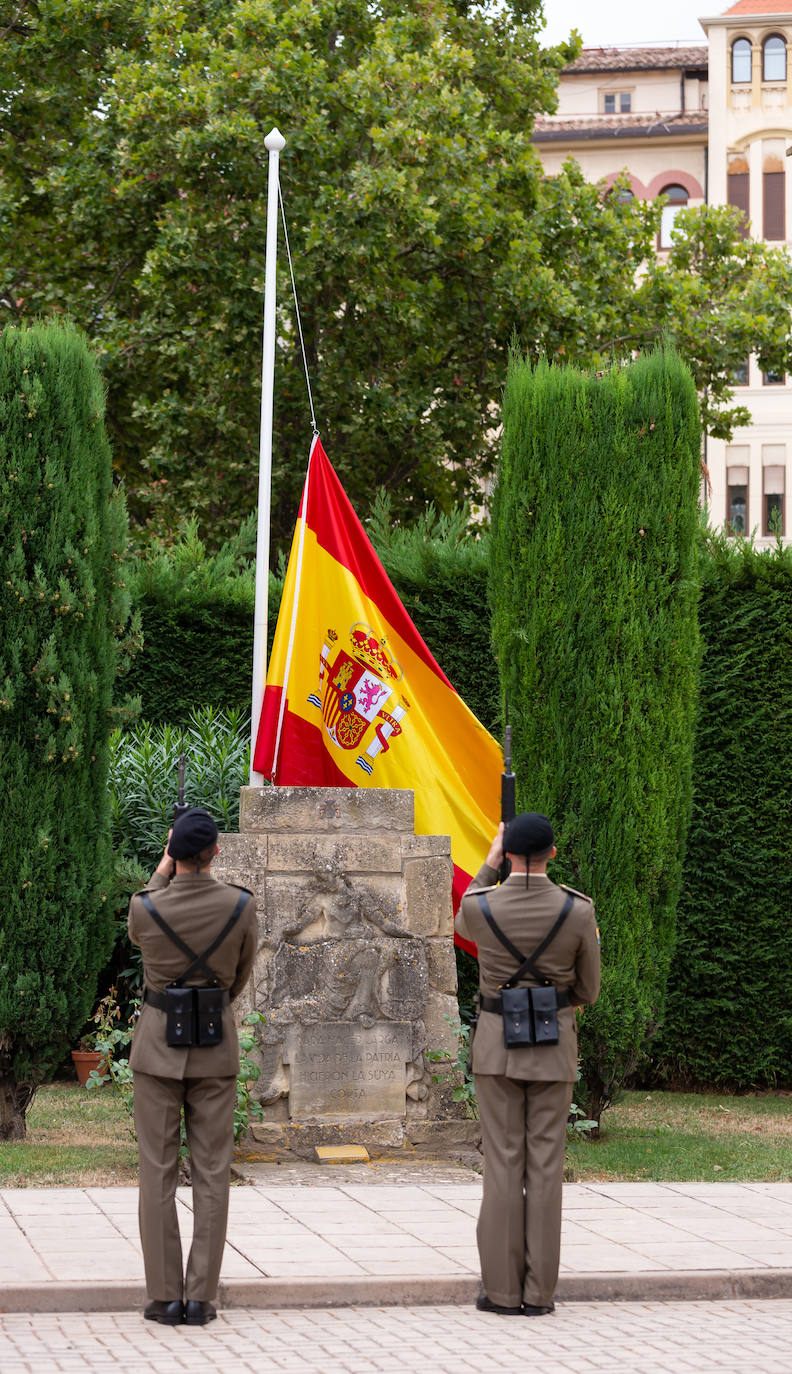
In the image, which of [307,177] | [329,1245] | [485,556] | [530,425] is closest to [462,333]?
[307,177]

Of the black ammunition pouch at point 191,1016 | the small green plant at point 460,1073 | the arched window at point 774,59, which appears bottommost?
the small green plant at point 460,1073

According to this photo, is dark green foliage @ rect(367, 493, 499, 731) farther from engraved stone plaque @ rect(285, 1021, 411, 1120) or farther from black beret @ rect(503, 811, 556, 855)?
black beret @ rect(503, 811, 556, 855)

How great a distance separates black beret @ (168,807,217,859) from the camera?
6.47 meters

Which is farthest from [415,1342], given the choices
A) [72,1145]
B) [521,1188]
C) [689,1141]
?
[689,1141]

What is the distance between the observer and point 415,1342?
6.11 meters

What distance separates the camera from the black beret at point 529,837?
6637 mm

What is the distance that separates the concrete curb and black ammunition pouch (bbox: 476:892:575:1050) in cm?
110

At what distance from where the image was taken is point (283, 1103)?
31.3 feet

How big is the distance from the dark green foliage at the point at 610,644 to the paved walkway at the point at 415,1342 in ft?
12.1

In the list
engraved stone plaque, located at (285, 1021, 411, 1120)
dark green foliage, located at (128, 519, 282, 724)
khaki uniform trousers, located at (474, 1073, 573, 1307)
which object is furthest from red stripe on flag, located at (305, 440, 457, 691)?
khaki uniform trousers, located at (474, 1073, 573, 1307)

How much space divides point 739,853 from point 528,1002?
5.90 meters

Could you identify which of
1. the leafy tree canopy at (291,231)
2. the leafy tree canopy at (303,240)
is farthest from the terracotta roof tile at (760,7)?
the leafy tree canopy at (291,231)

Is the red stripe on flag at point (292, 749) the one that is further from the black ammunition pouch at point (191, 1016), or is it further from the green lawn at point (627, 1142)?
the black ammunition pouch at point (191, 1016)

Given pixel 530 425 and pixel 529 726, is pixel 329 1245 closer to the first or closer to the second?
pixel 529 726
